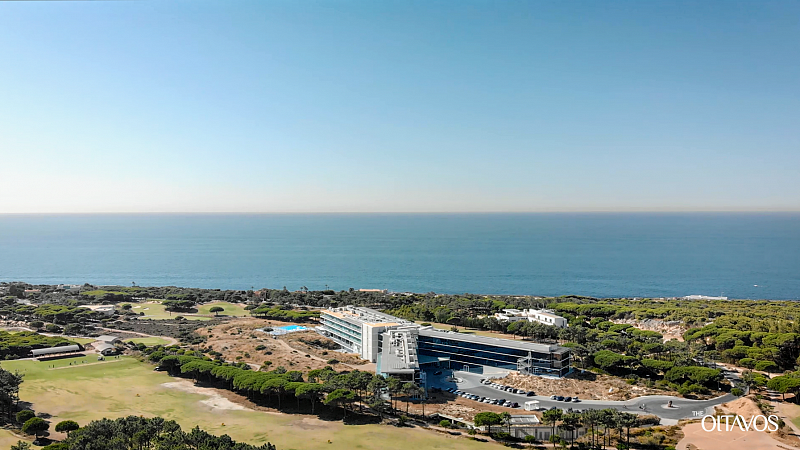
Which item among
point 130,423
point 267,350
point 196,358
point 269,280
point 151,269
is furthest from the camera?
point 151,269

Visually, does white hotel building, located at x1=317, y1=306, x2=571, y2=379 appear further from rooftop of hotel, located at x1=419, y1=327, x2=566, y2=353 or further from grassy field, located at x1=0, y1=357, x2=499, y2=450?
grassy field, located at x1=0, y1=357, x2=499, y2=450

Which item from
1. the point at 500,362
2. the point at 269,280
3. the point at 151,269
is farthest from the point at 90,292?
the point at 500,362

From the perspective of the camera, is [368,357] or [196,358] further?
[368,357]

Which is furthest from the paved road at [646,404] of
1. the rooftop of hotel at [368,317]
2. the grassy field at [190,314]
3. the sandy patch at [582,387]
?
the grassy field at [190,314]

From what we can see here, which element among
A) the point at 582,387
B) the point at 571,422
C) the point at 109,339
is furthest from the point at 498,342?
the point at 109,339

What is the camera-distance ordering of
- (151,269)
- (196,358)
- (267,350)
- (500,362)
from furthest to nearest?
(151,269), (267,350), (500,362), (196,358)

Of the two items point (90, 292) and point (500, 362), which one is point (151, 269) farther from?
point (500, 362)

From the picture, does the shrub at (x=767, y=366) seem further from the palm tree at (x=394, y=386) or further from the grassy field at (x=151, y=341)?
the grassy field at (x=151, y=341)

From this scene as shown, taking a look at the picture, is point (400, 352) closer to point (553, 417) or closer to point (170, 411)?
point (553, 417)
